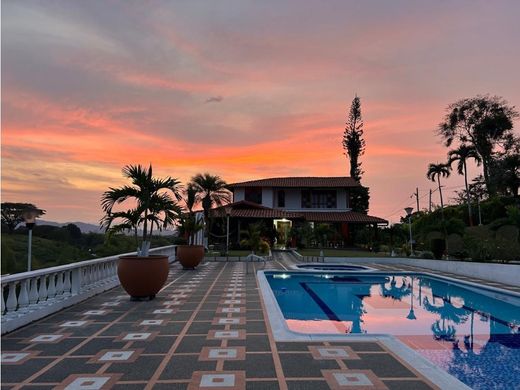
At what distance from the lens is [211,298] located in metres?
8.79

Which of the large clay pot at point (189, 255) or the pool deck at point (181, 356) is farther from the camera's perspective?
the large clay pot at point (189, 255)

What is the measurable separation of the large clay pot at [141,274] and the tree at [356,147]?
136 feet

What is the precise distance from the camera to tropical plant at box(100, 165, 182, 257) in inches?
339

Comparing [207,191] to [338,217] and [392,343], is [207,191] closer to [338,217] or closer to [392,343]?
[338,217]

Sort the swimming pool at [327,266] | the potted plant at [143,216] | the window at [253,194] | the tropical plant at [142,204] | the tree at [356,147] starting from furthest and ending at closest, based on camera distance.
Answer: the tree at [356,147], the window at [253,194], the swimming pool at [327,266], the tropical plant at [142,204], the potted plant at [143,216]

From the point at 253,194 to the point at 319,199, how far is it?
6346 mm

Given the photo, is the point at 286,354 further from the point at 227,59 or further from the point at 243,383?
the point at 227,59

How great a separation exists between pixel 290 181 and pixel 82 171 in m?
22.3

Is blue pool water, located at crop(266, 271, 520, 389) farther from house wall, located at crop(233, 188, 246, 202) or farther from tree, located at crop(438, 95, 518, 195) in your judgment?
tree, located at crop(438, 95, 518, 195)

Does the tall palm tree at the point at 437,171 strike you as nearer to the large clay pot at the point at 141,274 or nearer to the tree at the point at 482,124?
the tree at the point at 482,124

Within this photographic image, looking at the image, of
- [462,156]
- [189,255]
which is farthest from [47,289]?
[462,156]

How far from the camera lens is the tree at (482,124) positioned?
38.6 m

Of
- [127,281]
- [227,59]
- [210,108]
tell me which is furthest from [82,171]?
[127,281]

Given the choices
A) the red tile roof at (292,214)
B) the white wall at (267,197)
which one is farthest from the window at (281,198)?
the red tile roof at (292,214)
